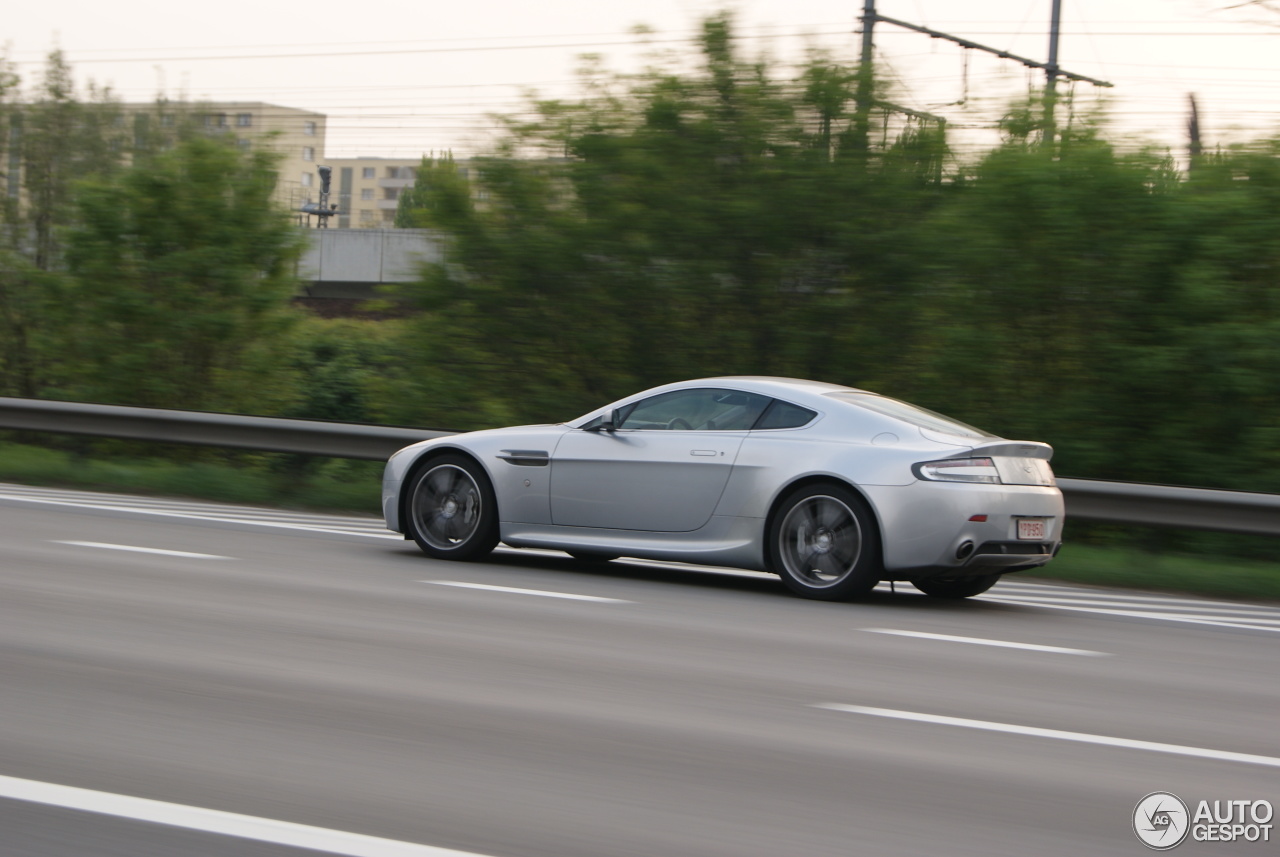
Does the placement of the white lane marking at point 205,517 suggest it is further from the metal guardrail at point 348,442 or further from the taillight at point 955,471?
the taillight at point 955,471

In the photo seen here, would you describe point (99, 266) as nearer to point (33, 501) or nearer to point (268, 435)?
point (268, 435)

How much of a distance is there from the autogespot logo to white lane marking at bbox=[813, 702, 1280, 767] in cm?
65

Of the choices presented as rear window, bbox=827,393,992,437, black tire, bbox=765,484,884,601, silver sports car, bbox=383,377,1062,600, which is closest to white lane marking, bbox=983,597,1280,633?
silver sports car, bbox=383,377,1062,600

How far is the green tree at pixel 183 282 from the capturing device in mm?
20172

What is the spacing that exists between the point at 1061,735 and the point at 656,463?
397cm

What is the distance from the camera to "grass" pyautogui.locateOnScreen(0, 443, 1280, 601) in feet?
33.8

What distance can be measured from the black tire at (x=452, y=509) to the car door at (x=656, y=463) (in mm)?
530

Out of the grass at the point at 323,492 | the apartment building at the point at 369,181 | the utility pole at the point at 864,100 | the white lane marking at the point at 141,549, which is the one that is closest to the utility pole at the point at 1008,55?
the utility pole at the point at 864,100

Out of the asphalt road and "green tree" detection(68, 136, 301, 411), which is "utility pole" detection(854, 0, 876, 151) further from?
"green tree" detection(68, 136, 301, 411)

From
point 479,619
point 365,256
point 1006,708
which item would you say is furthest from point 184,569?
point 365,256

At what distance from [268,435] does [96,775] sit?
1018 centimetres

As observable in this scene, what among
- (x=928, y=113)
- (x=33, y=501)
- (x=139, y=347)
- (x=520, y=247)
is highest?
(x=928, y=113)

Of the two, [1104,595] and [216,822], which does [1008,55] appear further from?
[216,822]

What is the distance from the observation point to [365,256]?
157 ft
